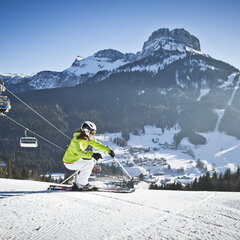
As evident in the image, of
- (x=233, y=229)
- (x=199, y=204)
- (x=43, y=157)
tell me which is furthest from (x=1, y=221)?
(x=43, y=157)

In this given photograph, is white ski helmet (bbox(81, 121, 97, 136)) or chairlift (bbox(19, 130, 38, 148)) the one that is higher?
white ski helmet (bbox(81, 121, 97, 136))

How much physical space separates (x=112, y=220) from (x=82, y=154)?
2664 millimetres

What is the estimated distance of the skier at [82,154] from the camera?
536 cm

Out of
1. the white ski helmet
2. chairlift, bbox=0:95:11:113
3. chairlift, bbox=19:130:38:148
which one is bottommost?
chairlift, bbox=19:130:38:148

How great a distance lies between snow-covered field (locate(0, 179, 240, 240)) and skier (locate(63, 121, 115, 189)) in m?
1.44

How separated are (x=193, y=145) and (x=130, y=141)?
Answer: 160ft

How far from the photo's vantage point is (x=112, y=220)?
10.0 ft

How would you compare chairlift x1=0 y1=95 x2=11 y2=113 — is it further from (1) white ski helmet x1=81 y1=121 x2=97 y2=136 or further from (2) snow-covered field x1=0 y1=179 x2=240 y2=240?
(2) snow-covered field x1=0 y1=179 x2=240 y2=240

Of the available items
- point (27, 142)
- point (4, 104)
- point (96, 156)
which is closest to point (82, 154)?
point (96, 156)

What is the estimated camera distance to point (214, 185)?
44.8 m

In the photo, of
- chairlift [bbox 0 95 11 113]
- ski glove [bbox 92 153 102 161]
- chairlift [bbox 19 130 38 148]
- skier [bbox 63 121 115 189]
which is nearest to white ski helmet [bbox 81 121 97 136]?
skier [bbox 63 121 115 189]

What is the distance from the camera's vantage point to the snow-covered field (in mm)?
2533

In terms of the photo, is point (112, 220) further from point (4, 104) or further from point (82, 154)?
point (4, 104)

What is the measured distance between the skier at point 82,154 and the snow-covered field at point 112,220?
1.44 m
